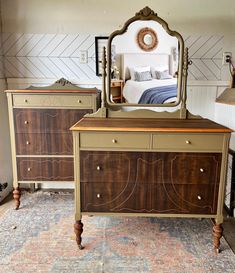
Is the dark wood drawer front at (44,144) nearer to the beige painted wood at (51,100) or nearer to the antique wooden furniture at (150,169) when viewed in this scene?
the beige painted wood at (51,100)

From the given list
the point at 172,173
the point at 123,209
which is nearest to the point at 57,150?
the point at 123,209

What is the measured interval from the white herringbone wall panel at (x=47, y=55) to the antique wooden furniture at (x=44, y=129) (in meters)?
0.35

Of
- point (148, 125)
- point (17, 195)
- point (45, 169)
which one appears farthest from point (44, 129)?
point (148, 125)

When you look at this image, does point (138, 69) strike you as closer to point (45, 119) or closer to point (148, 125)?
point (148, 125)

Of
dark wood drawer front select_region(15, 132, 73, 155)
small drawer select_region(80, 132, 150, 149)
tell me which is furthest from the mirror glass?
dark wood drawer front select_region(15, 132, 73, 155)

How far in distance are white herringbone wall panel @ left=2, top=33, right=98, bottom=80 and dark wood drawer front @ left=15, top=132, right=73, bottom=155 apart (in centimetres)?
65

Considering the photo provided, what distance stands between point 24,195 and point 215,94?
2.26 m

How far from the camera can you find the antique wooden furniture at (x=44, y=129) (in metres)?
2.29

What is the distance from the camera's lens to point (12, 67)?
8.48 ft

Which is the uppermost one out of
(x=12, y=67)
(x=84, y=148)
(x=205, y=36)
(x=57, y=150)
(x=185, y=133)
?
(x=205, y=36)

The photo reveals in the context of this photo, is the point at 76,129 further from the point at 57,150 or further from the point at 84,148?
the point at 57,150

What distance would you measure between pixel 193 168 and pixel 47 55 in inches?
→ 70.3

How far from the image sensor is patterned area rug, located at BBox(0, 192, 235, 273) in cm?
168

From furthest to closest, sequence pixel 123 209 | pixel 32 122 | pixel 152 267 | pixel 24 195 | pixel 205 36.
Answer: pixel 24 195 → pixel 205 36 → pixel 32 122 → pixel 123 209 → pixel 152 267
